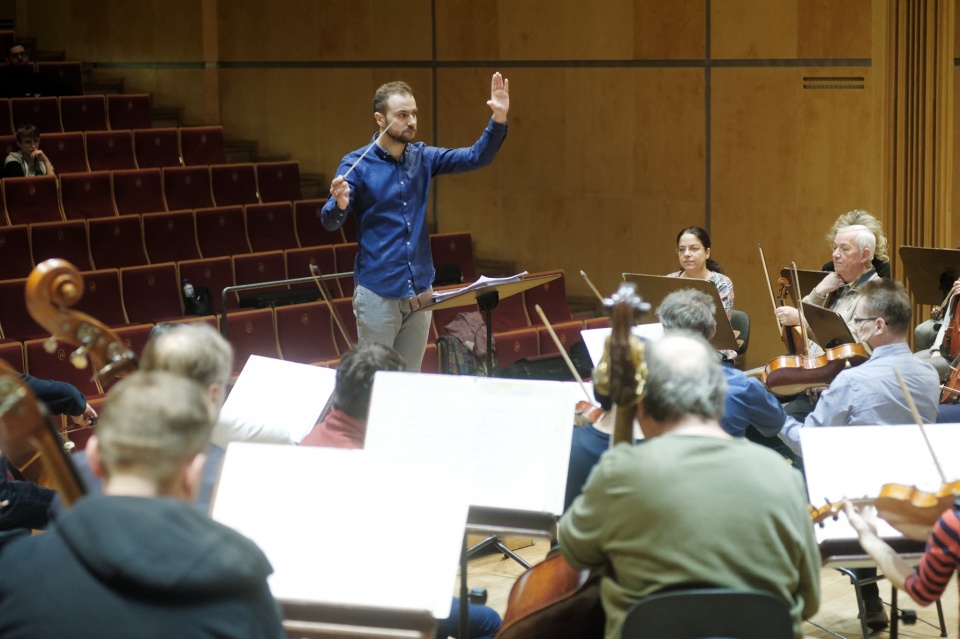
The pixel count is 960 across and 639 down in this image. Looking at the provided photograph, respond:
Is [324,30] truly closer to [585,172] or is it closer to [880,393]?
[585,172]

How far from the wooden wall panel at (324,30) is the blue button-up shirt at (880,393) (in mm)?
4777

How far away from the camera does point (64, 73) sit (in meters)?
8.04

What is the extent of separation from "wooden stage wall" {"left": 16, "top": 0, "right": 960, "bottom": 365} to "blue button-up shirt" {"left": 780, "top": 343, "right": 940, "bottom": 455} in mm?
2394

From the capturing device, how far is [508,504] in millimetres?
2346

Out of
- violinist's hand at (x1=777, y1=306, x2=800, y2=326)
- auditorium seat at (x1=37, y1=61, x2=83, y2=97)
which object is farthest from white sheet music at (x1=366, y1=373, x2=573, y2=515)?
auditorium seat at (x1=37, y1=61, x2=83, y2=97)

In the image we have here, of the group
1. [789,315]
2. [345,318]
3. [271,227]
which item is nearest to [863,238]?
[789,315]

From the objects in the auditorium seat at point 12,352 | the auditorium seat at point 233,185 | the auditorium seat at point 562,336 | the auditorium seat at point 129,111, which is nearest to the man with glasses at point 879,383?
the auditorium seat at point 562,336

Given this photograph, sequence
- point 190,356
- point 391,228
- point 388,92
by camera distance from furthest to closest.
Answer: point 391,228
point 388,92
point 190,356

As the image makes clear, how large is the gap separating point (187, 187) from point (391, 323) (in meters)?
3.22

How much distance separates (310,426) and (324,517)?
1.16 meters

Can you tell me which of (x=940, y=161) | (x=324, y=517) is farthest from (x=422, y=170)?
(x=940, y=161)

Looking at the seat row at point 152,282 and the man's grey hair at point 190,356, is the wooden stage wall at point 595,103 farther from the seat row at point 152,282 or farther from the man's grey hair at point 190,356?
the man's grey hair at point 190,356

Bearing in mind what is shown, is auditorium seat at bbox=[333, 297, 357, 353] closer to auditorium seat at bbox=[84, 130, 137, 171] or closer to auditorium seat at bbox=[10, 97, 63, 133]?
auditorium seat at bbox=[84, 130, 137, 171]

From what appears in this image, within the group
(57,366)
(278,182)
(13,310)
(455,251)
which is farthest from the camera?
(278,182)
